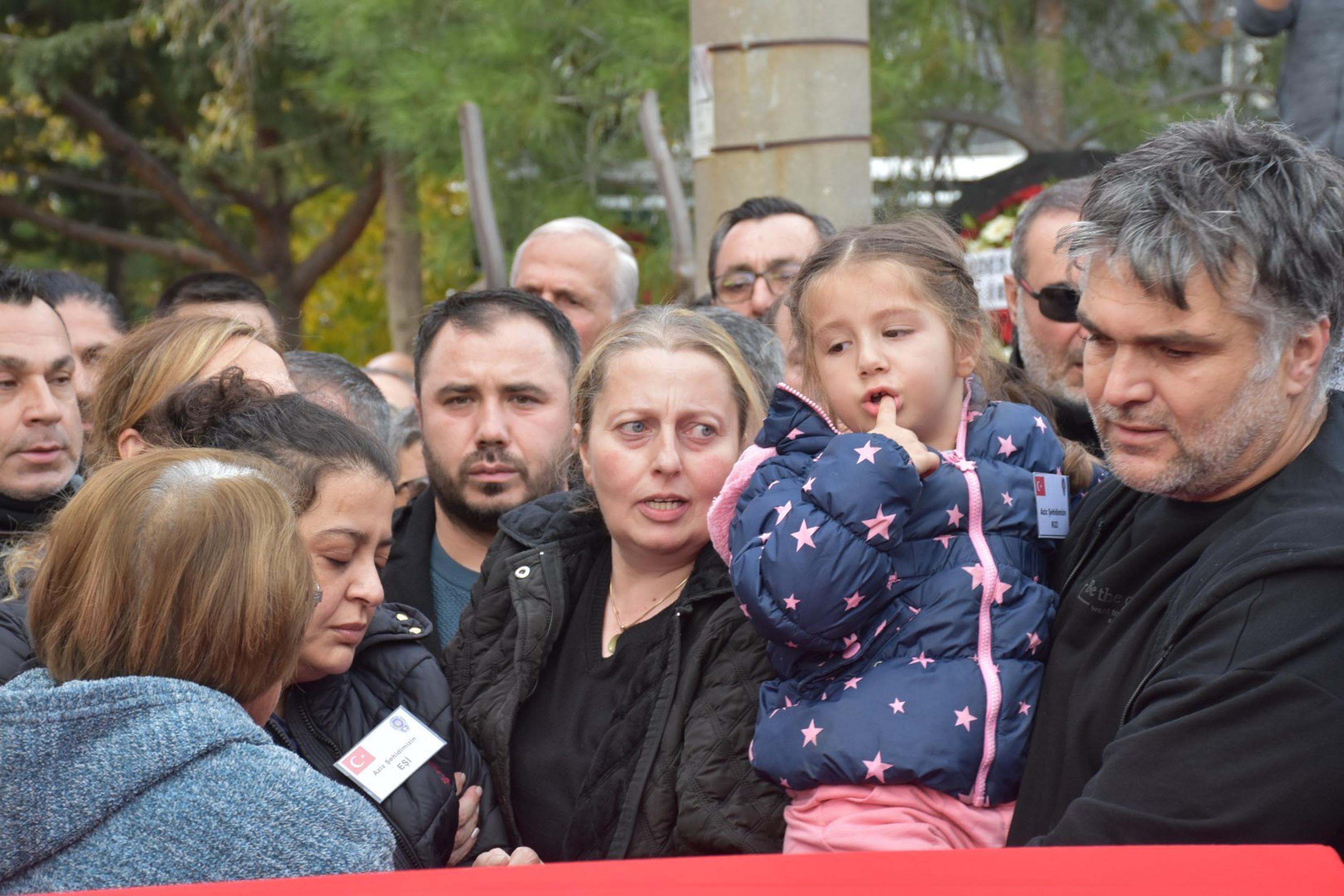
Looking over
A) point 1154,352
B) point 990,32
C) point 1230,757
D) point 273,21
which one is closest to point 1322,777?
point 1230,757

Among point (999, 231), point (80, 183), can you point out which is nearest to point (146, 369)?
point (999, 231)

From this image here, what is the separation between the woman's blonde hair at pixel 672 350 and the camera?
11.2 feet

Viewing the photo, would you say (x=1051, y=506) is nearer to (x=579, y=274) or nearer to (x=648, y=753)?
(x=648, y=753)

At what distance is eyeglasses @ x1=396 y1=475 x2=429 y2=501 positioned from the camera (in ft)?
17.3

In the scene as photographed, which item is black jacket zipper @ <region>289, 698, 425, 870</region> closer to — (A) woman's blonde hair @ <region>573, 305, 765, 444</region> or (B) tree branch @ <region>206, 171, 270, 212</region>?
(A) woman's blonde hair @ <region>573, 305, 765, 444</region>

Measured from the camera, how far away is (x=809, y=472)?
2770 millimetres

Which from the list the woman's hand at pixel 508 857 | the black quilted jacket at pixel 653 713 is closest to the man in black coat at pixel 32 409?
the black quilted jacket at pixel 653 713

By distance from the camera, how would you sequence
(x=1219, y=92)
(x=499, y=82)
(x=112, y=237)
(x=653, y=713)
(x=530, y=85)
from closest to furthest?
(x=653, y=713)
(x=499, y=82)
(x=530, y=85)
(x=1219, y=92)
(x=112, y=237)

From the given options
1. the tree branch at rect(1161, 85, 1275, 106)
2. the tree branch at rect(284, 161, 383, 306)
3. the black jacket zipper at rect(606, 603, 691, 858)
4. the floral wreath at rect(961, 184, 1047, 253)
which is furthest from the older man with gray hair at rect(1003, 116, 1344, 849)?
the tree branch at rect(284, 161, 383, 306)

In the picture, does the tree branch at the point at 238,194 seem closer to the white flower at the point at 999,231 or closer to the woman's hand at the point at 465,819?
the white flower at the point at 999,231

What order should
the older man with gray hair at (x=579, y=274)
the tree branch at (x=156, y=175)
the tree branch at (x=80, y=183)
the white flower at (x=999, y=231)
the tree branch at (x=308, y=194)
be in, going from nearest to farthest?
the older man with gray hair at (x=579, y=274) < the white flower at (x=999, y=231) < the tree branch at (x=156, y=175) < the tree branch at (x=308, y=194) < the tree branch at (x=80, y=183)

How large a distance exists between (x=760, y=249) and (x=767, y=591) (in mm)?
2722

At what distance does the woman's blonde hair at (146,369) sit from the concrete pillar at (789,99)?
2249 millimetres

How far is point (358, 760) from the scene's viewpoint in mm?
2939
